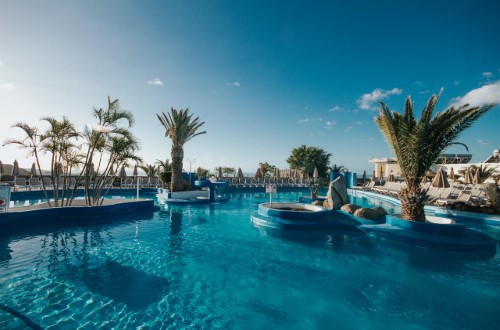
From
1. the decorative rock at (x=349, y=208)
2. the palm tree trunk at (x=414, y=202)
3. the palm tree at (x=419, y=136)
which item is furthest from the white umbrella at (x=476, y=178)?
the decorative rock at (x=349, y=208)

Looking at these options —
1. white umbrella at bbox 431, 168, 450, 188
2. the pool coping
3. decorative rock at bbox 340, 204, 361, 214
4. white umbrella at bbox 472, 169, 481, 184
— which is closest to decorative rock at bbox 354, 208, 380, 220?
decorative rock at bbox 340, 204, 361, 214

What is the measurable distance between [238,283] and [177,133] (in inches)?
596

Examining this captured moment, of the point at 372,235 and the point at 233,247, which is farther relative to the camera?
the point at 372,235

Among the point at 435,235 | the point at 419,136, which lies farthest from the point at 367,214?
the point at 419,136

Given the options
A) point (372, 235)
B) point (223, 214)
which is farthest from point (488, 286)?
point (223, 214)

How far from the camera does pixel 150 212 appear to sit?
12.2m

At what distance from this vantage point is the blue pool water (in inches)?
140

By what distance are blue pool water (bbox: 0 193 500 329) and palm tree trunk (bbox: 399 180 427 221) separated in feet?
5.95

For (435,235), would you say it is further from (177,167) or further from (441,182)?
(177,167)

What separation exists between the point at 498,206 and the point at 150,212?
54.9 ft

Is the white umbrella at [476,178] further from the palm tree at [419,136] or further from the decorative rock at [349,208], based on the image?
the decorative rock at [349,208]

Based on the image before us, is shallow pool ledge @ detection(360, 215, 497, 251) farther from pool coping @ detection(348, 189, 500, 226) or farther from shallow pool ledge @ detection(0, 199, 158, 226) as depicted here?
shallow pool ledge @ detection(0, 199, 158, 226)

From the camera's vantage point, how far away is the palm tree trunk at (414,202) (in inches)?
325

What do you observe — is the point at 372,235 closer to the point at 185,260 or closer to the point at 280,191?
the point at 185,260
